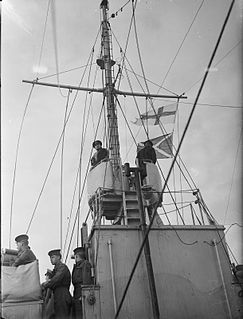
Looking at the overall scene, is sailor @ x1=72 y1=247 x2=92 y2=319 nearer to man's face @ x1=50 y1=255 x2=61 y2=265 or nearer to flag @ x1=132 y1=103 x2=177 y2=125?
man's face @ x1=50 y1=255 x2=61 y2=265

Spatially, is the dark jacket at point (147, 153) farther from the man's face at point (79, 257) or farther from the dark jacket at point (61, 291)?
the dark jacket at point (61, 291)

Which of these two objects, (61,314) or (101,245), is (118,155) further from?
(61,314)

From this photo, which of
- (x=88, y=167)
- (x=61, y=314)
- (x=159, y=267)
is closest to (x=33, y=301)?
(x=61, y=314)

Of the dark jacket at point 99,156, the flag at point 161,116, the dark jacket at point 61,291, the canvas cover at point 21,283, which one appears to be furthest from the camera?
the flag at point 161,116

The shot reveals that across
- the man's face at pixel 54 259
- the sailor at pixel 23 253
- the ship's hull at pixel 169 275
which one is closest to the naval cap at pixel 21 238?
the sailor at pixel 23 253

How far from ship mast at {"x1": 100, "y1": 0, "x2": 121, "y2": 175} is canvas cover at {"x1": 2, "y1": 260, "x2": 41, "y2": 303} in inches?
149

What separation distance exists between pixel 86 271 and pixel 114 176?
3094mm

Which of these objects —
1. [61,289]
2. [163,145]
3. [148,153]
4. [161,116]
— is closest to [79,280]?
[61,289]

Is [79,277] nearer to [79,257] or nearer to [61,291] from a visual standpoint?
[79,257]

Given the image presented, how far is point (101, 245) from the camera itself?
25.1ft

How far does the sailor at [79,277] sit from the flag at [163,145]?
12.9 feet

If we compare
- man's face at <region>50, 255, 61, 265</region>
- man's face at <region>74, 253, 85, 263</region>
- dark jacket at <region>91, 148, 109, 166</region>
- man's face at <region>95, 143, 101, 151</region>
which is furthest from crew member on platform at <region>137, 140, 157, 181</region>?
man's face at <region>50, 255, 61, 265</region>

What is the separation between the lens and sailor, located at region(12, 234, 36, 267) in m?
6.69

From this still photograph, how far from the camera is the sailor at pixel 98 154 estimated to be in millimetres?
9930
